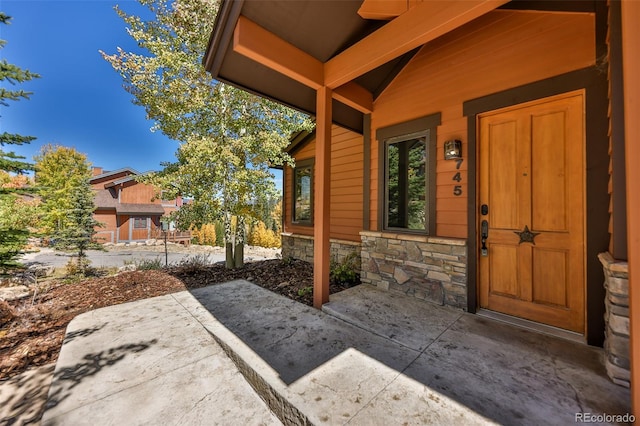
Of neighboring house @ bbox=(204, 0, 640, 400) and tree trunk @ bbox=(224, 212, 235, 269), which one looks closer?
neighboring house @ bbox=(204, 0, 640, 400)

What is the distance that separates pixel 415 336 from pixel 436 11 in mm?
3028

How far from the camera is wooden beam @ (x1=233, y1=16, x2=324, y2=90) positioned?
2398 mm

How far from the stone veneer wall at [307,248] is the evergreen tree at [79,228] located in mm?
4844

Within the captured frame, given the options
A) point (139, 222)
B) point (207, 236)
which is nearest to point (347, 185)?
point (207, 236)

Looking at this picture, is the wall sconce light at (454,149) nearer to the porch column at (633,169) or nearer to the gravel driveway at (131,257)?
the porch column at (633,169)

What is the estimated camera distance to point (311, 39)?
2.79 metres

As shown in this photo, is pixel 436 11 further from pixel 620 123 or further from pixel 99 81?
pixel 99 81

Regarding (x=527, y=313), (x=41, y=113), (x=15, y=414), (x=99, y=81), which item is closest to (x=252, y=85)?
(x=15, y=414)

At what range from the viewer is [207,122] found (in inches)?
210

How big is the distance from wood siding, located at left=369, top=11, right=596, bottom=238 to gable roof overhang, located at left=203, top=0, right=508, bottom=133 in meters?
0.48

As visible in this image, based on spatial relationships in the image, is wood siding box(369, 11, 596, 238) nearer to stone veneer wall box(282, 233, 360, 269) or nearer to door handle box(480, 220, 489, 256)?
door handle box(480, 220, 489, 256)

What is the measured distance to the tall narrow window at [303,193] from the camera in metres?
6.29

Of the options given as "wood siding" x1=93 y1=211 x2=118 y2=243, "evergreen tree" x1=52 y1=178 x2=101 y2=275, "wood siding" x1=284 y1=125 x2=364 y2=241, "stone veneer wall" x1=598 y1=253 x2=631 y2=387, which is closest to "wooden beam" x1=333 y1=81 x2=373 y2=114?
"wood siding" x1=284 y1=125 x2=364 y2=241

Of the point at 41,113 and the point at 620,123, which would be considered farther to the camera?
the point at 41,113
